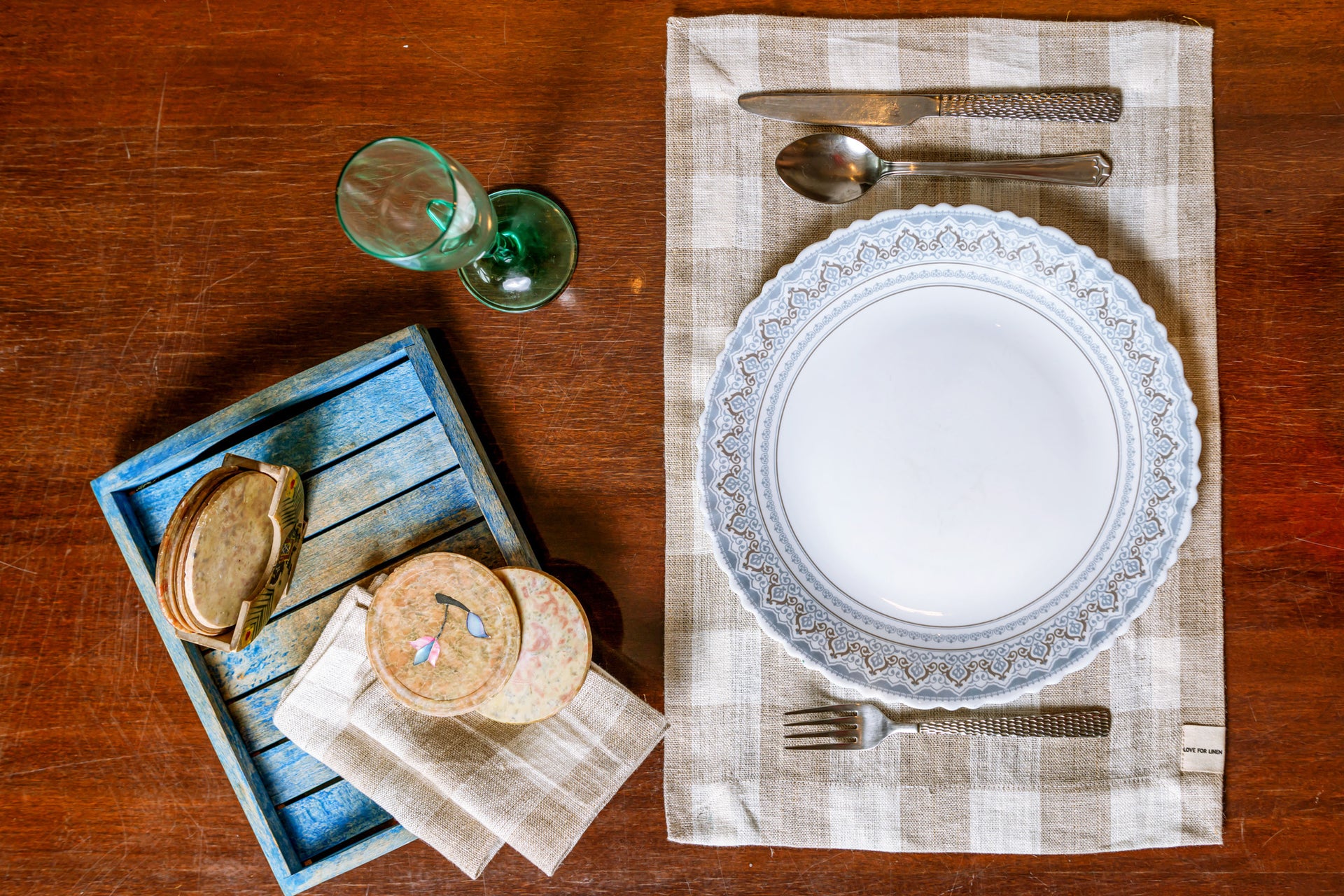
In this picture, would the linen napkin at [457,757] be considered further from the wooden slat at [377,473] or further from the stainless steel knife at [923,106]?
the stainless steel knife at [923,106]

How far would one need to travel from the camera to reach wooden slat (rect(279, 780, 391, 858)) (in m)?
0.70

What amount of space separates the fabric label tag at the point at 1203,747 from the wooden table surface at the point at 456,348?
0.08 feet

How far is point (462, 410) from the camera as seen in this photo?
2.31 feet

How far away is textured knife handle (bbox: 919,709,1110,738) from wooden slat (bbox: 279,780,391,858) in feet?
1.69

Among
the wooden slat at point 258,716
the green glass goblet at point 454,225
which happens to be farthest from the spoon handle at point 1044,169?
the wooden slat at point 258,716

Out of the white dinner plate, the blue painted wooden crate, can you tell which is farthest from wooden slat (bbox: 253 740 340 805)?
the white dinner plate

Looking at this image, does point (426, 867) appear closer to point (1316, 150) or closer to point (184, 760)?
point (184, 760)

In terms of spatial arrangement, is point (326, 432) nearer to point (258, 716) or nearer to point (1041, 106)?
point (258, 716)

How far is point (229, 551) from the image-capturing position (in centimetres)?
61

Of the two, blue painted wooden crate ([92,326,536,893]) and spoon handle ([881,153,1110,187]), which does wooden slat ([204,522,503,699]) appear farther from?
spoon handle ([881,153,1110,187])

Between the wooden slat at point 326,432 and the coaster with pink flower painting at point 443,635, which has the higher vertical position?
the wooden slat at point 326,432

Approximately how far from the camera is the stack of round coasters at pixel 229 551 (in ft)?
1.93

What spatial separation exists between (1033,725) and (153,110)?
1020 mm

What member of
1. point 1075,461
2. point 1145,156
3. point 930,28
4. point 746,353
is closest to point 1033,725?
point 1075,461
